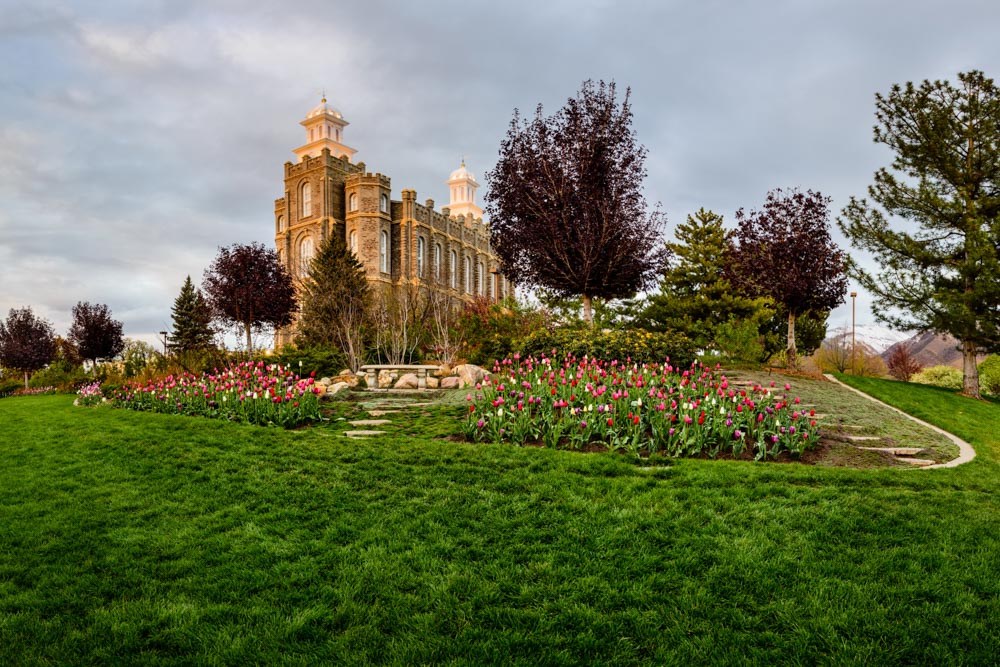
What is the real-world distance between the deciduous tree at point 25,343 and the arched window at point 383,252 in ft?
59.6

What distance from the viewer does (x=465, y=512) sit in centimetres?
394

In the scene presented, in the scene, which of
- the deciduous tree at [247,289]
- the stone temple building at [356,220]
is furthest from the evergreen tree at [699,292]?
the stone temple building at [356,220]

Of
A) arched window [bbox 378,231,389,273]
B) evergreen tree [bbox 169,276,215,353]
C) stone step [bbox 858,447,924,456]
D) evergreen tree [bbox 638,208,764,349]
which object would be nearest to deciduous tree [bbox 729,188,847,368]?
evergreen tree [bbox 638,208,764,349]

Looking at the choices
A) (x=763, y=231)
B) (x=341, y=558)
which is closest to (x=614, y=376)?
(x=341, y=558)

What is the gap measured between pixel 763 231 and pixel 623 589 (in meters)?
15.0

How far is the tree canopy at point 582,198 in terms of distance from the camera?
41.4ft

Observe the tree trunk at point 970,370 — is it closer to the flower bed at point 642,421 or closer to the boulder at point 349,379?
the flower bed at point 642,421

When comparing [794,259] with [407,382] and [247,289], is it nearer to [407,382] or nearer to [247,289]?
[407,382]

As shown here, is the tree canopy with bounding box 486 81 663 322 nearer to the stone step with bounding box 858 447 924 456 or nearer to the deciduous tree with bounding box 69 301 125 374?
the stone step with bounding box 858 447 924 456

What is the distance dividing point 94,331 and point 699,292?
25.6 metres

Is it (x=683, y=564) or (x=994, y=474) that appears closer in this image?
(x=683, y=564)

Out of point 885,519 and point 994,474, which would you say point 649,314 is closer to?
point 994,474

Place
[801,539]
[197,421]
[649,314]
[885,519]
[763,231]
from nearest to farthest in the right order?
[801,539] < [885,519] < [197,421] < [763,231] < [649,314]

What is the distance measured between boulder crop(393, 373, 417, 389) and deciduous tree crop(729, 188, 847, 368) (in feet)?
32.9
